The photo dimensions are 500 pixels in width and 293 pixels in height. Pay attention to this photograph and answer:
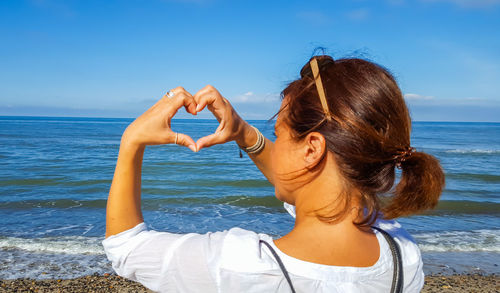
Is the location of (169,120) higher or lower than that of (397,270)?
higher

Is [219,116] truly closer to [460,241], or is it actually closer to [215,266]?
[215,266]

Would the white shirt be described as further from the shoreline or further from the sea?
the shoreline

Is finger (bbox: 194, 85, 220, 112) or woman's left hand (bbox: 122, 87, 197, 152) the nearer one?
woman's left hand (bbox: 122, 87, 197, 152)

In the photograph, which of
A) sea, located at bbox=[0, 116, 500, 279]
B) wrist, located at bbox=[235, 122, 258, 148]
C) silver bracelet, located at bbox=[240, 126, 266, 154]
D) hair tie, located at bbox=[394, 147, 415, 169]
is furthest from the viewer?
sea, located at bbox=[0, 116, 500, 279]

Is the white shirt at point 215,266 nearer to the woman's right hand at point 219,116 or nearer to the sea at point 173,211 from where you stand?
the woman's right hand at point 219,116

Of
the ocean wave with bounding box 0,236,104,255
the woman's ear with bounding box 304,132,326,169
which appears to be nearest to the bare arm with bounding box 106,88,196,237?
the woman's ear with bounding box 304,132,326,169

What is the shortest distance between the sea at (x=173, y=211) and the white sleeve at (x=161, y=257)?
2.19 ft

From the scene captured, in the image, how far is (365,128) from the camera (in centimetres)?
123

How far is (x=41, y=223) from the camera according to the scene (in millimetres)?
8180

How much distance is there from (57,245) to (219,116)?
21.0ft

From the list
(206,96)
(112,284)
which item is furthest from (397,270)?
(112,284)

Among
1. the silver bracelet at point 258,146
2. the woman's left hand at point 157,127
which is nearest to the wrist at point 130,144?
the woman's left hand at point 157,127

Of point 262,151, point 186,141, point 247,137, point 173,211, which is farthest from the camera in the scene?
point 173,211

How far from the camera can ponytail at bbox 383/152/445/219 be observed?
1.40 metres
